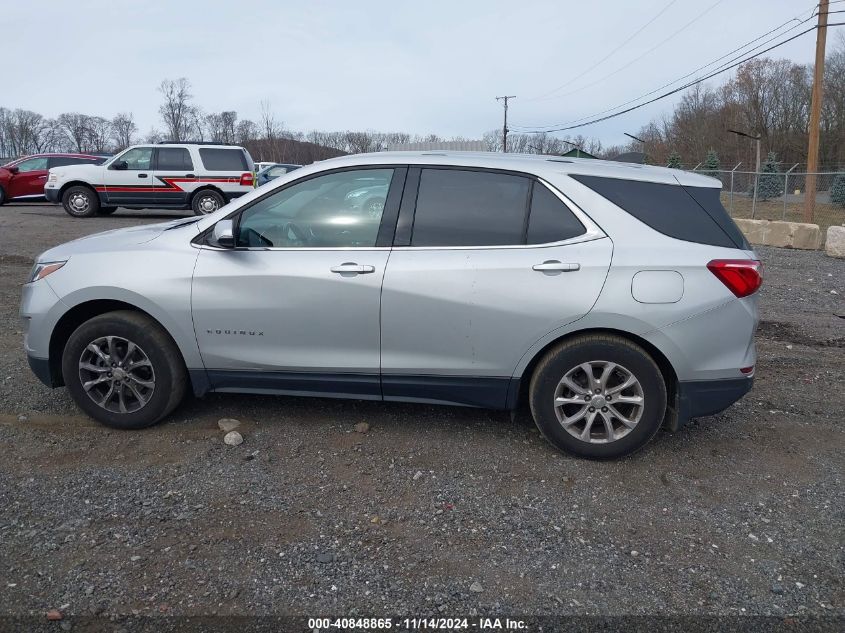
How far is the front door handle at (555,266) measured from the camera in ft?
12.0

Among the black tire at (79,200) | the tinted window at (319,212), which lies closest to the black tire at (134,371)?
the tinted window at (319,212)

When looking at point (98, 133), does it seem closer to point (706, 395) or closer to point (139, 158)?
point (139, 158)

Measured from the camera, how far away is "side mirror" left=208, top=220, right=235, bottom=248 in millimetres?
3893

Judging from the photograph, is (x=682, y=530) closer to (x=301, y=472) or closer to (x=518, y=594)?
(x=518, y=594)

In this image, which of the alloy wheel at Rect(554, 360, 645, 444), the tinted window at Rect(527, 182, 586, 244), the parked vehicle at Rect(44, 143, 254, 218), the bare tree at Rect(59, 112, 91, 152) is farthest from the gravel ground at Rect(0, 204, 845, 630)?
the bare tree at Rect(59, 112, 91, 152)

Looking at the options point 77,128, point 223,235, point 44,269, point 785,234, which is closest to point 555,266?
point 223,235

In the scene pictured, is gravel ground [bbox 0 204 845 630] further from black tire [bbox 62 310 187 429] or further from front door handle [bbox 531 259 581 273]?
front door handle [bbox 531 259 581 273]

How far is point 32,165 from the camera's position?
65.0 ft

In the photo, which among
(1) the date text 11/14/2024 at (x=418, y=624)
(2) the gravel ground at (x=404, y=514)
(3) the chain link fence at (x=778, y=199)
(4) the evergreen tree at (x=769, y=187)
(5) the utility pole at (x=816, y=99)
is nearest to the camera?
(1) the date text 11/14/2024 at (x=418, y=624)

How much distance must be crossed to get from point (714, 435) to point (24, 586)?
150 inches

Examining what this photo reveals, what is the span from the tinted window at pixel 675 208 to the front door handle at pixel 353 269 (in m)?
1.31

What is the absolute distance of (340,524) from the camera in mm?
3154

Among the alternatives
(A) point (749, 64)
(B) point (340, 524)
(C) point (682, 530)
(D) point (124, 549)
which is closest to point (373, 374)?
(B) point (340, 524)

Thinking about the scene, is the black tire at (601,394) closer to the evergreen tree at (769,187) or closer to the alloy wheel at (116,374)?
the alloy wheel at (116,374)
